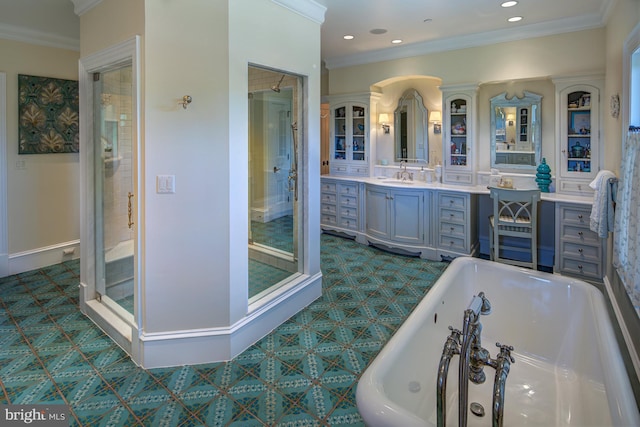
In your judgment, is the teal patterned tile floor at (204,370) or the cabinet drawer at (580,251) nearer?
the teal patterned tile floor at (204,370)

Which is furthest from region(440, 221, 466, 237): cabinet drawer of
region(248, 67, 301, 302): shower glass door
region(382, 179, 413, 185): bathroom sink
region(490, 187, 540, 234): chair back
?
region(248, 67, 301, 302): shower glass door

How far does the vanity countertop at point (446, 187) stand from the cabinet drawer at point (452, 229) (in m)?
0.41

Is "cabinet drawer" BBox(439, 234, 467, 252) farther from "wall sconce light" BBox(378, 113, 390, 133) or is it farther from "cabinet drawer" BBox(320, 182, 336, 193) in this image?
"wall sconce light" BBox(378, 113, 390, 133)

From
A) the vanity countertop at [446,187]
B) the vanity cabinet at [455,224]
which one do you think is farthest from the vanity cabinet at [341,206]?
the vanity cabinet at [455,224]

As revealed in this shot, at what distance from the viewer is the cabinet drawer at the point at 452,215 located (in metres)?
4.67

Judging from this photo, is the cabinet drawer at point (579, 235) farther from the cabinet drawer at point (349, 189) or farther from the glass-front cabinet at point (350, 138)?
the glass-front cabinet at point (350, 138)

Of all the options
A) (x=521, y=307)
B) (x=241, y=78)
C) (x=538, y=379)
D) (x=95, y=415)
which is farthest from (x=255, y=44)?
(x=538, y=379)

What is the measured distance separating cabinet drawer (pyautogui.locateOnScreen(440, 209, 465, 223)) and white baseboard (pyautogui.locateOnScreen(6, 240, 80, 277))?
14.8ft

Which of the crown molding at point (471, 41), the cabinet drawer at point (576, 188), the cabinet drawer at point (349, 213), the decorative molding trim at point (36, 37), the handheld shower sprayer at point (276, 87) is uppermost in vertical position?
the crown molding at point (471, 41)

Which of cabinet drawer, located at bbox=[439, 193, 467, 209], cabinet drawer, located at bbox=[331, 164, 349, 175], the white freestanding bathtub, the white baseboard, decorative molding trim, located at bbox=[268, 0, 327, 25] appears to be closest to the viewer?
the white freestanding bathtub

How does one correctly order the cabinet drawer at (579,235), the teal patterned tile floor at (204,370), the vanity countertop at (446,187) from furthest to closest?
1. the vanity countertop at (446,187)
2. the cabinet drawer at (579,235)
3. the teal patterned tile floor at (204,370)

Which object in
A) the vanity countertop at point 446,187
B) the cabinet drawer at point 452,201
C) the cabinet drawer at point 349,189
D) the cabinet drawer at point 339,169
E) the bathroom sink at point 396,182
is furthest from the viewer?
the cabinet drawer at point 339,169

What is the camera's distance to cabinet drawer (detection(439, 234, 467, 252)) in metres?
4.70

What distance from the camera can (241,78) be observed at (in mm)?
2668
